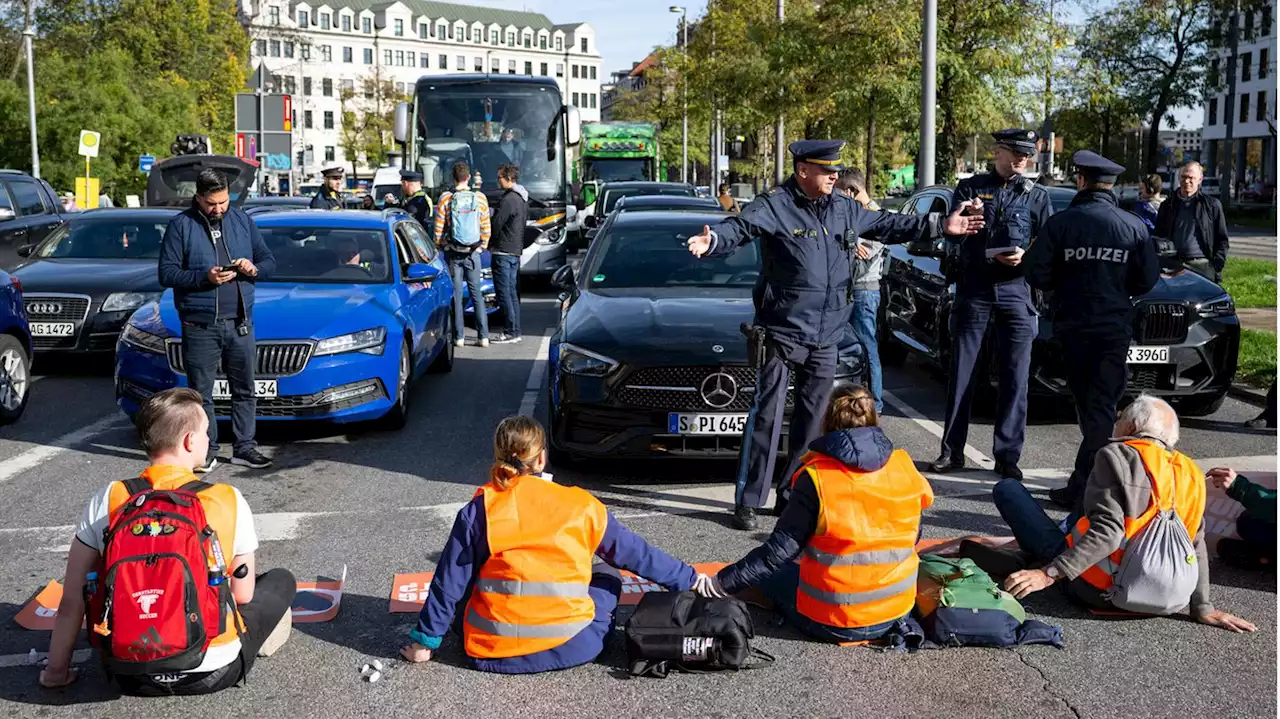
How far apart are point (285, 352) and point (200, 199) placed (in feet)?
3.70

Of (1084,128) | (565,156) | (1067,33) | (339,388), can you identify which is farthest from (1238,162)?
(339,388)

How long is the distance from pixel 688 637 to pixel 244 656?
150 cm

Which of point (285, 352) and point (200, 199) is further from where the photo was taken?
point (285, 352)

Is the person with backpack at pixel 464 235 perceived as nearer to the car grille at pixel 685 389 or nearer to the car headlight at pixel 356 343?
the car headlight at pixel 356 343

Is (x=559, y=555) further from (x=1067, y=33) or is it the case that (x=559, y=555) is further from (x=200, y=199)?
(x=1067, y=33)

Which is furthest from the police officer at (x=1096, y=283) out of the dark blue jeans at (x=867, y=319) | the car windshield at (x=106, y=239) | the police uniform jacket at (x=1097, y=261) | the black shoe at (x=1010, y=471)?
the car windshield at (x=106, y=239)

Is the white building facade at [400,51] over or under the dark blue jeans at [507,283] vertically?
over

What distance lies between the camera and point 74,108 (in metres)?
41.8

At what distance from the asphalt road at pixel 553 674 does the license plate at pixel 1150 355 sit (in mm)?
575

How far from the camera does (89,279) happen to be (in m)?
12.3

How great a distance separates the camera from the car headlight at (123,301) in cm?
1200

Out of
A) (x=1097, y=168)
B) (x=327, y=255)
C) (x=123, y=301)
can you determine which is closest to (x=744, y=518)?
(x=1097, y=168)

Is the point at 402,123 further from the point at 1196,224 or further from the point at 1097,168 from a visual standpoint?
the point at 1097,168

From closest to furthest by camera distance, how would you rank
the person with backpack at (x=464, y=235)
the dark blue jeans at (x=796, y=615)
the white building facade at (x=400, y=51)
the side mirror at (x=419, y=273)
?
the dark blue jeans at (x=796, y=615) < the side mirror at (x=419, y=273) < the person with backpack at (x=464, y=235) < the white building facade at (x=400, y=51)
